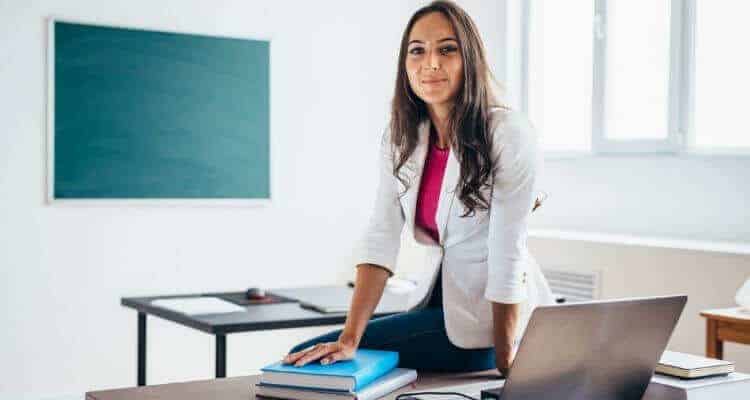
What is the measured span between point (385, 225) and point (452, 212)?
17 centimetres

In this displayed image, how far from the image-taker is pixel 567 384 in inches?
54.6

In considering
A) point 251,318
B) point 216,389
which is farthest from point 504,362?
point 251,318

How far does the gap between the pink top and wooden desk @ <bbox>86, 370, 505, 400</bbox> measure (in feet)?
1.19

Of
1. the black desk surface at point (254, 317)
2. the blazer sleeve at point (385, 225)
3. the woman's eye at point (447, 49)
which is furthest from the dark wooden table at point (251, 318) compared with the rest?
the woman's eye at point (447, 49)

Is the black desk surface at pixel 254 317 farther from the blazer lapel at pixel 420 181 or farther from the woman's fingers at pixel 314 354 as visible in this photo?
the woman's fingers at pixel 314 354

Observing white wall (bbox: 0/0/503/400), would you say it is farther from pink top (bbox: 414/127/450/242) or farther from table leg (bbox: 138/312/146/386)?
pink top (bbox: 414/127/450/242)

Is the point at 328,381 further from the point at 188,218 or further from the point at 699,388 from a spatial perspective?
the point at 188,218

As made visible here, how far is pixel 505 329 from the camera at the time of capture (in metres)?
1.75

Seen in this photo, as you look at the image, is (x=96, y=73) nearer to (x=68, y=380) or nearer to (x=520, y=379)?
(x=68, y=380)

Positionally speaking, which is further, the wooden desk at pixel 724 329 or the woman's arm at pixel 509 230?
the wooden desk at pixel 724 329

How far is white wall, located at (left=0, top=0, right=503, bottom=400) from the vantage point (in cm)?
427

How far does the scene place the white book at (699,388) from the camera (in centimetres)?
151

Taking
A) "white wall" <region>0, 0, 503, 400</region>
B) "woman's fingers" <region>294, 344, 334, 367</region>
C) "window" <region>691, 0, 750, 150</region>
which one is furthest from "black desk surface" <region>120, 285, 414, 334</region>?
"window" <region>691, 0, 750, 150</region>

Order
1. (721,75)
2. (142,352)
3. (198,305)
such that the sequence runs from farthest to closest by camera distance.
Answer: (721,75) → (142,352) → (198,305)
